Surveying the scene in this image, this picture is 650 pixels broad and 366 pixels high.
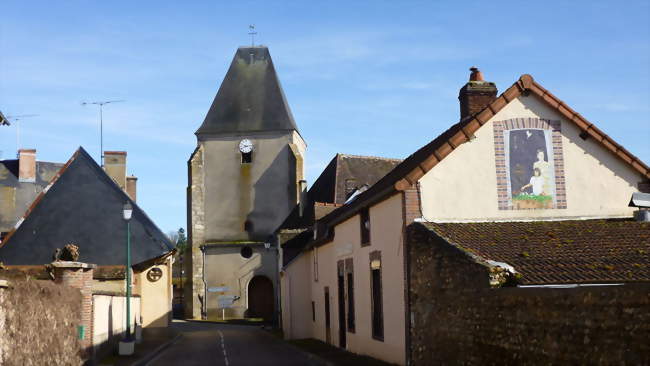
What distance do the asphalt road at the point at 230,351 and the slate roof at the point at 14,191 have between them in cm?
1813

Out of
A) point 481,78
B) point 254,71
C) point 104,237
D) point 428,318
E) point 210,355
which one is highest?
point 254,71

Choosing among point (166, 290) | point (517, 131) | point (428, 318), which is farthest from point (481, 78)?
point (166, 290)

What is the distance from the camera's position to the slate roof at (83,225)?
31812 mm

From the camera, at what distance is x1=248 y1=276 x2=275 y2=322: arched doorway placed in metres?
55.2

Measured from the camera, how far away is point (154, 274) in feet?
114

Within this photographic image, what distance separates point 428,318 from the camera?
55.1 feet

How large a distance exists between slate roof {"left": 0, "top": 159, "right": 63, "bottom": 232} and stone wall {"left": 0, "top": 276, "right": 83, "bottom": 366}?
34550 millimetres

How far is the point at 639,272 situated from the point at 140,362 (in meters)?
14.2

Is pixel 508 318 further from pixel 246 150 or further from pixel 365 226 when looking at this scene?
pixel 246 150

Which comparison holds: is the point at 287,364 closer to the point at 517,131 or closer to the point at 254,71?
the point at 517,131

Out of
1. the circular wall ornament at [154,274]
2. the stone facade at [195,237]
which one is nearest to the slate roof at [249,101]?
the stone facade at [195,237]

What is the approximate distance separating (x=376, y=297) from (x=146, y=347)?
10517mm

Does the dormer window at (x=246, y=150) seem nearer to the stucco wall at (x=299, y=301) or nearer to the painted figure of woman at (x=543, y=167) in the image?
the stucco wall at (x=299, y=301)

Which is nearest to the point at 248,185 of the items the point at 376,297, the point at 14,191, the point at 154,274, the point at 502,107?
the point at 14,191
